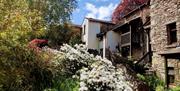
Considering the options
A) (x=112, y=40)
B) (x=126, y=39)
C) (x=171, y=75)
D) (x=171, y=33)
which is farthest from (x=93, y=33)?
(x=171, y=75)

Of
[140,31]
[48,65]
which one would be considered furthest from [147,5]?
[48,65]

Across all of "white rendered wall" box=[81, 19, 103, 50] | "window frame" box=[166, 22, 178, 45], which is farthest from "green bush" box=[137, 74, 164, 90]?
"white rendered wall" box=[81, 19, 103, 50]

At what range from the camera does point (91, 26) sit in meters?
39.2

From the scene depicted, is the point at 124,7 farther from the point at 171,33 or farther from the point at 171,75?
the point at 171,75

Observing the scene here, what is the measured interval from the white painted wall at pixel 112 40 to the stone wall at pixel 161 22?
51.0ft

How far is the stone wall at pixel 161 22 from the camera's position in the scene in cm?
1704

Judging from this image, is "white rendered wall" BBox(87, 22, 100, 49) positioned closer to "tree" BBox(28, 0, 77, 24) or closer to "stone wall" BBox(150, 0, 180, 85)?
"tree" BBox(28, 0, 77, 24)

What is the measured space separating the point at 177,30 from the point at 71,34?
77.4 feet

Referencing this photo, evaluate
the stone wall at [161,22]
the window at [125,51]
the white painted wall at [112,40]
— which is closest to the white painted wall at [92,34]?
the white painted wall at [112,40]

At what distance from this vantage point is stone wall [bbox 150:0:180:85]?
17041 mm

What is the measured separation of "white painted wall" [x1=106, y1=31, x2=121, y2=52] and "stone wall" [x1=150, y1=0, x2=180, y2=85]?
15.5 m

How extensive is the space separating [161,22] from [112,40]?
55.5 ft

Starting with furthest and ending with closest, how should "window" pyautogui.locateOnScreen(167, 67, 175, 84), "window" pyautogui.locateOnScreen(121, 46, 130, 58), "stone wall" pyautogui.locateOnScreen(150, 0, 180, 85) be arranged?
"window" pyautogui.locateOnScreen(121, 46, 130, 58)
"stone wall" pyautogui.locateOnScreen(150, 0, 180, 85)
"window" pyautogui.locateOnScreen(167, 67, 175, 84)

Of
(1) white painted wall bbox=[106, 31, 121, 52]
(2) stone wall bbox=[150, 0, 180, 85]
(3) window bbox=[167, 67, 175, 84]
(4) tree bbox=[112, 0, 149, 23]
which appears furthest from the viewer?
(4) tree bbox=[112, 0, 149, 23]
